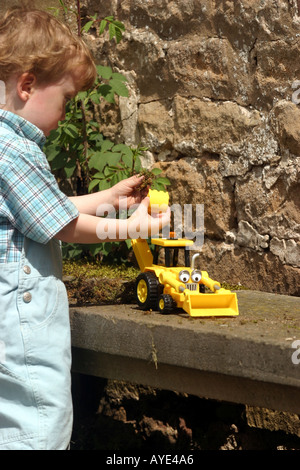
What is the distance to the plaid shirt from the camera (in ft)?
6.17

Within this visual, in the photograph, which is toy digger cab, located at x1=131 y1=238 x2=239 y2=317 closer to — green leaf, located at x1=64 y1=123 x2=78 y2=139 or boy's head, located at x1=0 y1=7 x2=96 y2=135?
boy's head, located at x1=0 y1=7 x2=96 y2=135

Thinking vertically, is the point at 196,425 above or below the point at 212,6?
below

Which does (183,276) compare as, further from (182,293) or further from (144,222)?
(144,222)

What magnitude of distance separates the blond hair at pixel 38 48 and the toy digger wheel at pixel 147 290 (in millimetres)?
769

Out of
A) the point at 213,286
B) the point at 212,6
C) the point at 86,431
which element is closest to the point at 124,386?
the point at 86,431

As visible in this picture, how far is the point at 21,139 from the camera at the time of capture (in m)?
1.95

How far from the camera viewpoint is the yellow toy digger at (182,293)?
223cm

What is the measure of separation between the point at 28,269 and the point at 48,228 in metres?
0.14

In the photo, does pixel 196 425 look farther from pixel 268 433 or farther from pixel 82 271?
pixel 82 271

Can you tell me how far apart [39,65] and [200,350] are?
1.01 meters

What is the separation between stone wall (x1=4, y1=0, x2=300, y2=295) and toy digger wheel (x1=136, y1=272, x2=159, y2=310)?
2.29 ft

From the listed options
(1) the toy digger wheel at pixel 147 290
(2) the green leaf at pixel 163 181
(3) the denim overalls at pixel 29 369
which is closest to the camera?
(3) the denim overalls at pixel 29 369

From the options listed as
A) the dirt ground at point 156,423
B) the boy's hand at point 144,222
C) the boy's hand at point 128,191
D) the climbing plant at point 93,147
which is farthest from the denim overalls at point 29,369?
the climbing plant at point 93,147

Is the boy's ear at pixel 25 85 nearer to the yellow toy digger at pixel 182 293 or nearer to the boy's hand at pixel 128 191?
the boy's hand at pixel 128 191
